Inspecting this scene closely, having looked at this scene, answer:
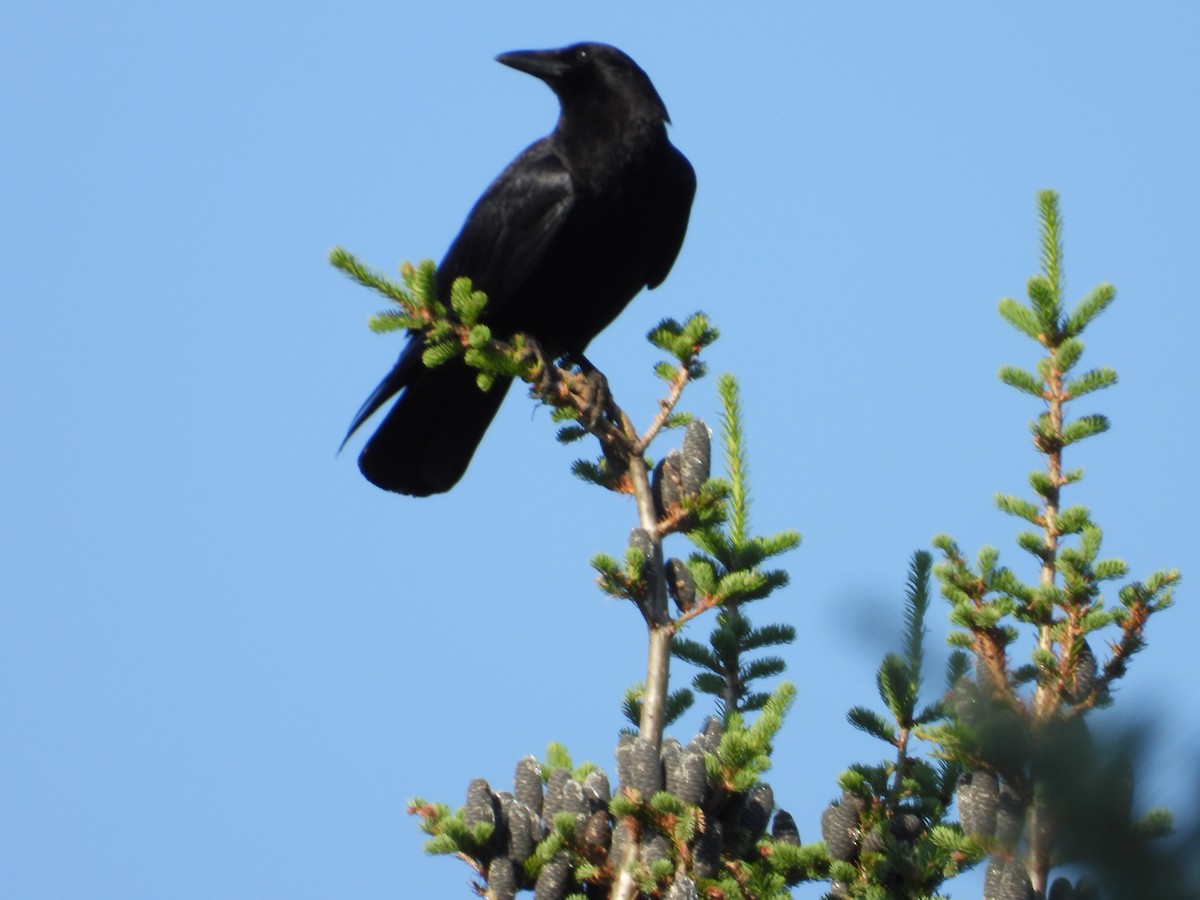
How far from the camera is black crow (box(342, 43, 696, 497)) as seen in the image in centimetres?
606

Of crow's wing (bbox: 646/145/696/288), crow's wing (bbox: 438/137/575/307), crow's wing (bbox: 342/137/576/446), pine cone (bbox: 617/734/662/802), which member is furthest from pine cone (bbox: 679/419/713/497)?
crow's wing (bbox: 646/145/696/288)

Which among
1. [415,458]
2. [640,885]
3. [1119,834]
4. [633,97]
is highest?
[633,97]

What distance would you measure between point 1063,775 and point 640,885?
1867 mm

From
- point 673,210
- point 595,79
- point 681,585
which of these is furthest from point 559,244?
point 681,585

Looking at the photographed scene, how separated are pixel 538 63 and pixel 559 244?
3.46 feet

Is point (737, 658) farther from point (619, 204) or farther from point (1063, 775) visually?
A: point (619, 204)

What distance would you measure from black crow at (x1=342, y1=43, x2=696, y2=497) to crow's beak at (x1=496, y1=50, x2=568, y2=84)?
0.05 feet

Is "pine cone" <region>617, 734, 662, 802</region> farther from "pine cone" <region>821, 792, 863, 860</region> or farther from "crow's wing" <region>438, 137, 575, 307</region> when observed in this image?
"crow's wing" <region>438, 137, 575, 307</region>

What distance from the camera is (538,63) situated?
6.57m

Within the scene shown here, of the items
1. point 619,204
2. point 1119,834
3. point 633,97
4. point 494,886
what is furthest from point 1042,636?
point 633,97

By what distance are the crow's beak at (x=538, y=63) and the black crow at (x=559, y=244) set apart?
1 cm

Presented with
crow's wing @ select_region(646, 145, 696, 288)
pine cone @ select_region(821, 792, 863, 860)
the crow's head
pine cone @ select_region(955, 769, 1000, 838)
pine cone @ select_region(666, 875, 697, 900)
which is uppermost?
the crow's head

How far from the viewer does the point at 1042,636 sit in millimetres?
2938

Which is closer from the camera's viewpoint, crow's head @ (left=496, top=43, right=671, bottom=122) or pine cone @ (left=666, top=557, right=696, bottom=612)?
pine cone @ (left=666, top=557, right=696, bottom=612)
